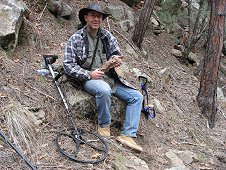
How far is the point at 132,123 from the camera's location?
201 inches

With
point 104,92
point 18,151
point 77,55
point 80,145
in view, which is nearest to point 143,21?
point 77,55

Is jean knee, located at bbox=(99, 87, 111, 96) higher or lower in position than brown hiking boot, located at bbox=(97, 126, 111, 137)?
higher

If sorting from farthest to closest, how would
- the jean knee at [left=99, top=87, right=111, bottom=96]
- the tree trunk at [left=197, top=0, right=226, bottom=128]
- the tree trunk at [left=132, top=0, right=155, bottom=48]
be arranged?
the tree trunk at [left=132, top=0, right=155, bottom=48], the tree trunk at [left=197, top=0, right=226, bottom=128], the jean knee at [left=99, top=87, right=111, bottom=96]

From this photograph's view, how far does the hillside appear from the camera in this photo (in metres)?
4.40

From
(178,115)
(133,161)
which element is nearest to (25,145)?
(133,161)

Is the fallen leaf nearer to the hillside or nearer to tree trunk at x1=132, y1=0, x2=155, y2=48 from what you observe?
the hillside

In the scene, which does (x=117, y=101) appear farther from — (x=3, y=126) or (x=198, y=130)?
(x=198, y=130)

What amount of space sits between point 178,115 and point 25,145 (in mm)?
3869

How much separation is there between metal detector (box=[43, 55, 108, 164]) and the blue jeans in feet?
1.08

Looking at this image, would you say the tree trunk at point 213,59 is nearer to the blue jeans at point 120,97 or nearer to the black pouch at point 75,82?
the blue jeans at point 120,97

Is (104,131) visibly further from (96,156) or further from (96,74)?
(96,74)

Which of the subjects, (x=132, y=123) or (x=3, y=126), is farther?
(x=132, y=123)

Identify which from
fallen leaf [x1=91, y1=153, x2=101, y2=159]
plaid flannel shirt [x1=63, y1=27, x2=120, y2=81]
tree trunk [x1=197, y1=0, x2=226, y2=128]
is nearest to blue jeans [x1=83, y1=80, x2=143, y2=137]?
plaid flannel shirt [x1=63, y1=27, x2=120, y2=81]

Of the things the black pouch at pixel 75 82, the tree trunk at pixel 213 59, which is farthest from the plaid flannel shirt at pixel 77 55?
the tree trunk at pixel 213 59
